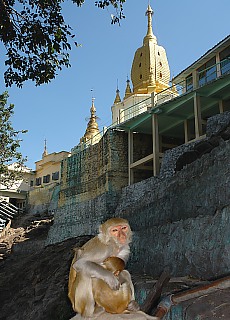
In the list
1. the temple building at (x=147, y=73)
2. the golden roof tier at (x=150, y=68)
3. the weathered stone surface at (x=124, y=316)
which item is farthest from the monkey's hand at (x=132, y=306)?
the golden roof tier at (x=150, y=68)

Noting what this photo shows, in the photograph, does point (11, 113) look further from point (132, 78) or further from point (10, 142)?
point (132, 78)

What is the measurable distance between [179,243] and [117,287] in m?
9.09

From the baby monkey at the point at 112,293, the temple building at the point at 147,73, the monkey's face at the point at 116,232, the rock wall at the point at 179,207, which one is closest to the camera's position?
the baby monkey at the point at 112,293

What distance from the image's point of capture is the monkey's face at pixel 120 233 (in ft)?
12.2

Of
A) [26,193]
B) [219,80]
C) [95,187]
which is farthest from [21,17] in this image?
[26,193]

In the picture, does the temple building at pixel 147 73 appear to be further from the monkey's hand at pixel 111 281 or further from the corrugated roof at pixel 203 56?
the monkey's hand at pixel 111 281

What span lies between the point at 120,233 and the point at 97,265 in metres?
0.40

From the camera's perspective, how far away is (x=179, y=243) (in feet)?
39.8

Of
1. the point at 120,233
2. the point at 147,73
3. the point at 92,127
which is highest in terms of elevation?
the point at 147,73

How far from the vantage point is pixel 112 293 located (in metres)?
3.36

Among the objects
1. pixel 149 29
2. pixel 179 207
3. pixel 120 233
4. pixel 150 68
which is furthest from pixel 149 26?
pixel 120 233

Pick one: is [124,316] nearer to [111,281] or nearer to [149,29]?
[111,281]

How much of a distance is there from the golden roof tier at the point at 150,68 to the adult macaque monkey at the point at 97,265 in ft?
108

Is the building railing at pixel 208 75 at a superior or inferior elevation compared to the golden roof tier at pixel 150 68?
inferior
